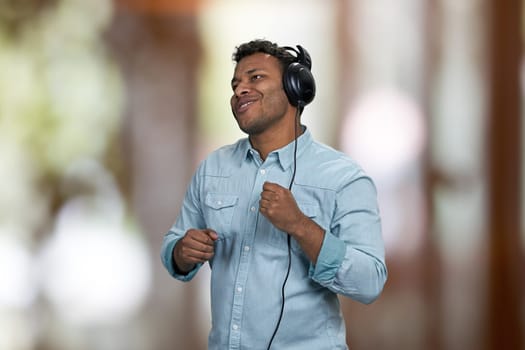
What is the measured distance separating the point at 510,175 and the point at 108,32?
73.0 inches

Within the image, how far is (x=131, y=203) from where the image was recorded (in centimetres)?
344

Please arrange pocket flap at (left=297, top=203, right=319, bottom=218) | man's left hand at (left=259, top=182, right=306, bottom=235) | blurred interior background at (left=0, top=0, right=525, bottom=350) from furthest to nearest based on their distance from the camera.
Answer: blurred interior background at (left=0, top=0, right=525, bottom=350) < pocket flap at (left=297, top=203, right=319, bottom=218) < man's left hand at (left=259, top=182, right=306, bottom=235)

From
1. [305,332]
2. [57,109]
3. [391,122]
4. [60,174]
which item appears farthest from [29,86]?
[305,332]

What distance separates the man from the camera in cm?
152

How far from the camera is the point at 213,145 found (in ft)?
11.4

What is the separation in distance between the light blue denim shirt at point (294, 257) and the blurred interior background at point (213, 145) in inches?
69.6

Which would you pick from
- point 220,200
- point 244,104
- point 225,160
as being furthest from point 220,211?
point 244,104

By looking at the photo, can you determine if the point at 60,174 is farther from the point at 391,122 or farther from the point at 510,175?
the point at 510,175

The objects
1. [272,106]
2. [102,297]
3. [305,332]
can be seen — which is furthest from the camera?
[102,297]

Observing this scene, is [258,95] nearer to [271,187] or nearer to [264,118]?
[264,118]

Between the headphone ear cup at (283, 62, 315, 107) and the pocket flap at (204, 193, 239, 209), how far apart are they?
24cm

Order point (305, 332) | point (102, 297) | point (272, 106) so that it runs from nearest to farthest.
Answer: point (305, 332), point (272, 106), point (102, 297)

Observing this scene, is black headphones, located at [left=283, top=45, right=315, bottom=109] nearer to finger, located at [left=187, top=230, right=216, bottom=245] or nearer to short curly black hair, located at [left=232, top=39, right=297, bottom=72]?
short curly black hair, located at [left=232, top=39, right=297, bottom=72]

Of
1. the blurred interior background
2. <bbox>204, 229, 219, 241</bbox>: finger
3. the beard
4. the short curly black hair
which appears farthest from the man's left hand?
the blurred interior background
